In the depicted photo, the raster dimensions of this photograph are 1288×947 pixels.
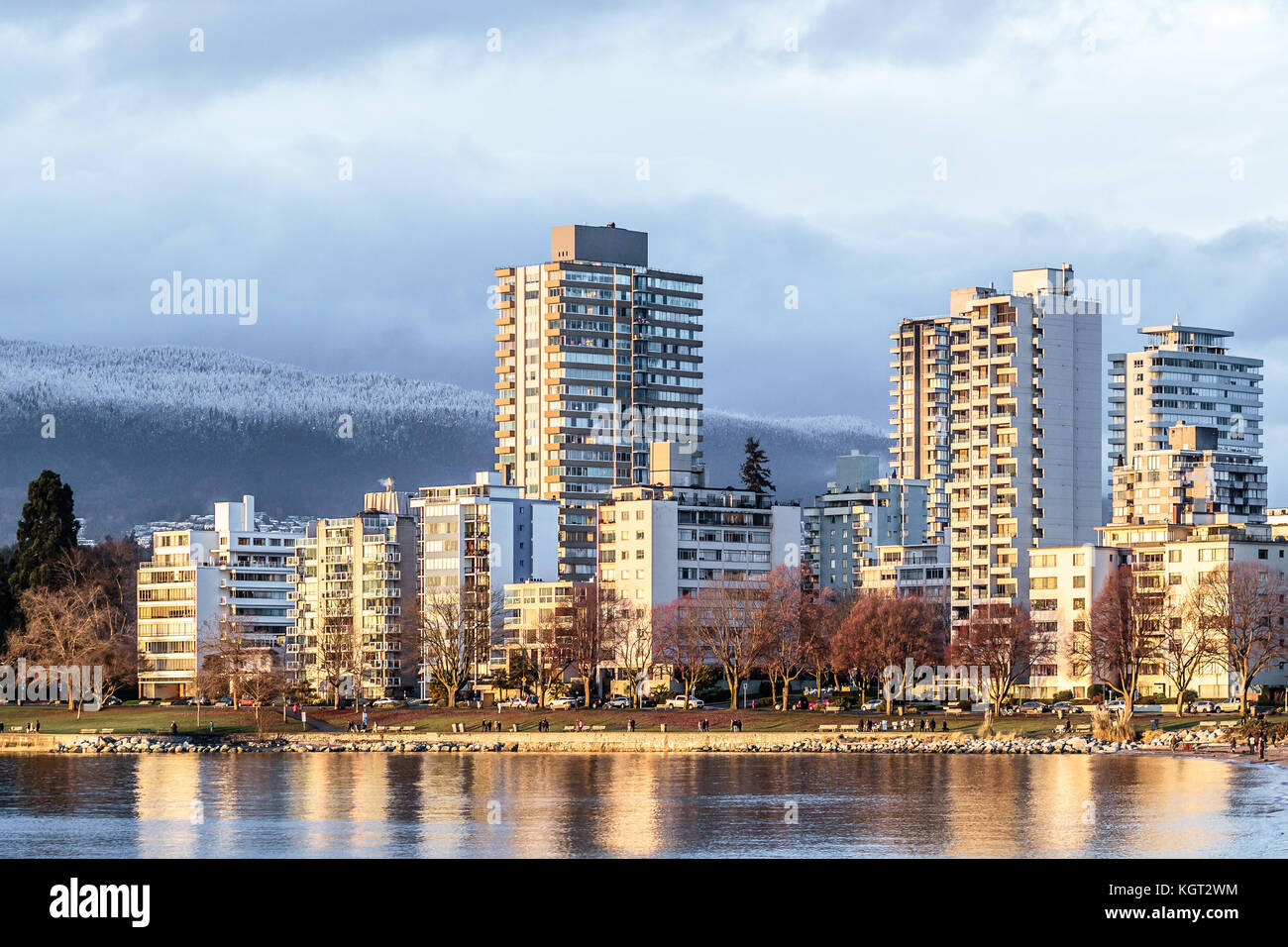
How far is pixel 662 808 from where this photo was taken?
98.4 metres

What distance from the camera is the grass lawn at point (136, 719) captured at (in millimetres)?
179375

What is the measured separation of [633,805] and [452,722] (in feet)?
244

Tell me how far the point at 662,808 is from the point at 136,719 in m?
100

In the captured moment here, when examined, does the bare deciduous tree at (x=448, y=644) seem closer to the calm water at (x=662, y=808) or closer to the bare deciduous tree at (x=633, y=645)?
the bare deciduous tree at (x=633, y=645)

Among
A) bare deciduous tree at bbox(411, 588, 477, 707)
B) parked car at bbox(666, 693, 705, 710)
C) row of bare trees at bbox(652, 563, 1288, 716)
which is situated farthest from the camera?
bare deciduous tree at bbox(411, 588, 477, 707)

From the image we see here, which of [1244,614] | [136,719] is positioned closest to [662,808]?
[1244,614]

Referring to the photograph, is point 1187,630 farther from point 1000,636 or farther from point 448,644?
point 448,644

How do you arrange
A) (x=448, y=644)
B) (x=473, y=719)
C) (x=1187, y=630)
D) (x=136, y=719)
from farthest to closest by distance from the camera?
(x=448, y=644), (x=136, y=719), (x=473, y=719), (x=1187, y=630)

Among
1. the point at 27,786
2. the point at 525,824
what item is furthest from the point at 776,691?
the point at 525,824

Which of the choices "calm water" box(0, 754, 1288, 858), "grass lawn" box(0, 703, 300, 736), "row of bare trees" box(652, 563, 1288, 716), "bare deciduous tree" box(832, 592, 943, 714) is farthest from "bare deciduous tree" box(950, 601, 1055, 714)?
"grass lawn" box(0, 703, 300, 736)

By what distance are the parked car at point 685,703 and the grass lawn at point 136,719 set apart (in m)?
34.4

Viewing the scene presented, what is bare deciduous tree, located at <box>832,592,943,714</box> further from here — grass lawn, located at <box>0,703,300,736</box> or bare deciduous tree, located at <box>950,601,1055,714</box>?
grass lawn, located at <box>0,703,300,736</box>

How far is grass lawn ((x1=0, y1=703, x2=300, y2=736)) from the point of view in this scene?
589ft

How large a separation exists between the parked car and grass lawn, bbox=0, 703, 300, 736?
3439cm
